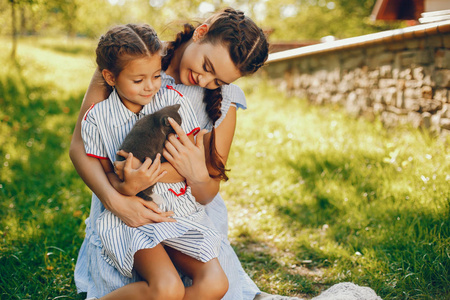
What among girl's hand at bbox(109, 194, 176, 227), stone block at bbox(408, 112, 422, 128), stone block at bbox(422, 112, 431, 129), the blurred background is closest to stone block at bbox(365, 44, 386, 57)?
stone block at bbox(408, 112, 422, 128)

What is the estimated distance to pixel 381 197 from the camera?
3.43m

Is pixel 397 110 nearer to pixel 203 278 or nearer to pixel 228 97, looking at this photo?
pixel 228 97

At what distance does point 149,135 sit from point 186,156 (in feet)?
0.93

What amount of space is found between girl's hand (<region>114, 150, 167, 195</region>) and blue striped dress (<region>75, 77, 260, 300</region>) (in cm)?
40

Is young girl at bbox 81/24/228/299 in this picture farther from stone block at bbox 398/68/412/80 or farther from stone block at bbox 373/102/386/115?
stone block at bbox 373/102/386/115

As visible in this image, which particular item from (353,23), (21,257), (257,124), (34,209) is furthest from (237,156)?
(353,23)

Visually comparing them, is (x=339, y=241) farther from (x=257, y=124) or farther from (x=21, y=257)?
(x=257, y=124)

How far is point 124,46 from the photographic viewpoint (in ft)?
6.17

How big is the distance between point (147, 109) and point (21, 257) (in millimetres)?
1568

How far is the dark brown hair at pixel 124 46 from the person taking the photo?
189 cm

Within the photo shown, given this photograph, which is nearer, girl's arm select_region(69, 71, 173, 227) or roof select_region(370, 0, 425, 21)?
girl's arm select_region(69, 71, 173, 227)

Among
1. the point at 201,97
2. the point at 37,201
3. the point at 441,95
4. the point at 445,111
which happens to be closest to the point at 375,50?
the point at 441,95

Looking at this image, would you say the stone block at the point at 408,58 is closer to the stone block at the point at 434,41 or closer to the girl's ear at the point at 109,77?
the stone block at the point at 434,41

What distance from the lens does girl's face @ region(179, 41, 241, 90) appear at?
2.20 m
